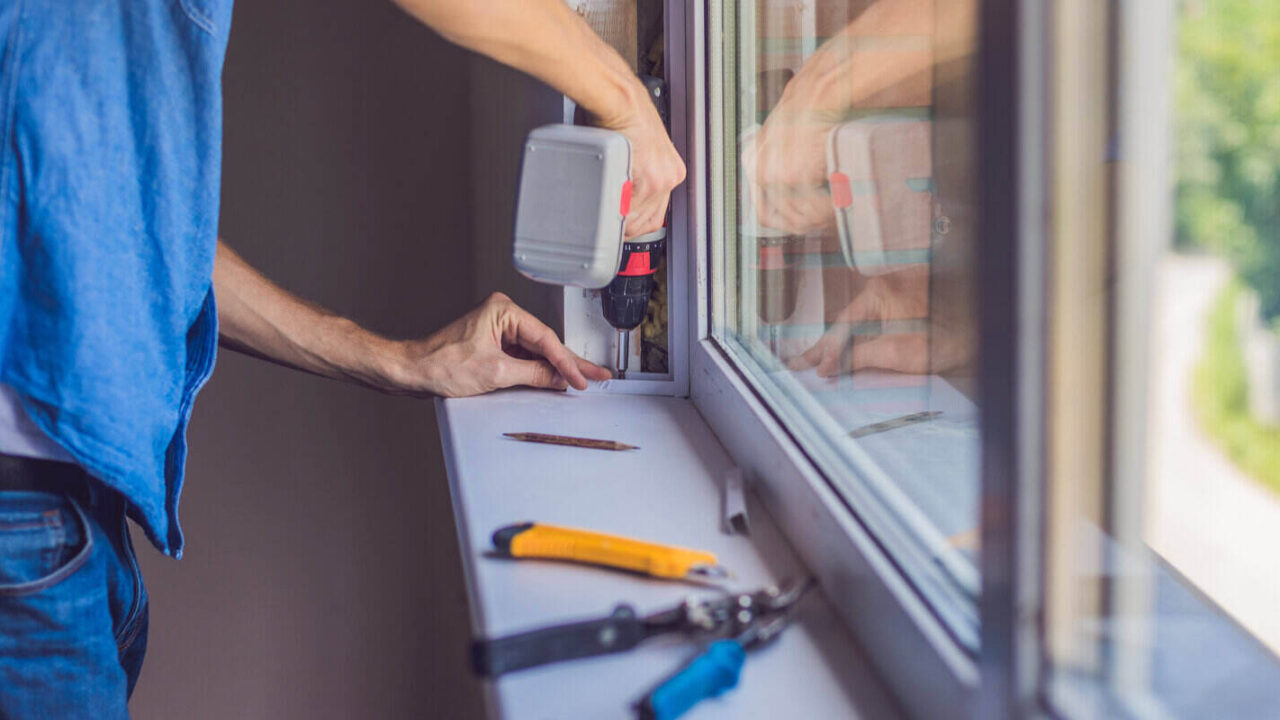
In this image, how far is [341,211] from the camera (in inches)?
66.3

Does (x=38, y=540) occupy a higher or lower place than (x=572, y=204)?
lower

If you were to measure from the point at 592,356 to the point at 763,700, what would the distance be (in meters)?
0.71

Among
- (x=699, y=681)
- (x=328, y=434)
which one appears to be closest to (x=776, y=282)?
(x=699, y=681)

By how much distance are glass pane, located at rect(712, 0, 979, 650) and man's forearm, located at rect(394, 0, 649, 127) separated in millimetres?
120

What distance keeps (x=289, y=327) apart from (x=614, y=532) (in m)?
0.64

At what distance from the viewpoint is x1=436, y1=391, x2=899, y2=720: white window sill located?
1.90 ft

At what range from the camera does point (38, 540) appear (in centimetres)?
94

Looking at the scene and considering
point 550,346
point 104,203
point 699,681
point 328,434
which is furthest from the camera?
point 328,434

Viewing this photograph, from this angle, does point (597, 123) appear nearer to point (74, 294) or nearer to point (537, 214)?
point (537, 214)

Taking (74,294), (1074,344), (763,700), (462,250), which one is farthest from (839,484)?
(462,250)

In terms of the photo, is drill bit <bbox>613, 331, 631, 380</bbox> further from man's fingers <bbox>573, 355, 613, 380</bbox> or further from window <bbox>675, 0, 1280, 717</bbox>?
window <bbox>675, 0, 1280, 717</bbox>

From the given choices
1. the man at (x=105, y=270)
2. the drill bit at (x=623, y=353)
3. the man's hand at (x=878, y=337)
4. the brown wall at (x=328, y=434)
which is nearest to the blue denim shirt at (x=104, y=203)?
the man at (x=105, y=270)

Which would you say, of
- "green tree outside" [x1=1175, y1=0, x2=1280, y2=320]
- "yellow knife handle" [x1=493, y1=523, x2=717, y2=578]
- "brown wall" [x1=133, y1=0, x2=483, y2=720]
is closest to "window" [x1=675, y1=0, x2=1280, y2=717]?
"green tree outside" [x1=1175, y1=0, x2=1280, y2=320]

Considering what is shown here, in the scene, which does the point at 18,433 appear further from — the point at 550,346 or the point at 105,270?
the point at 550,346
